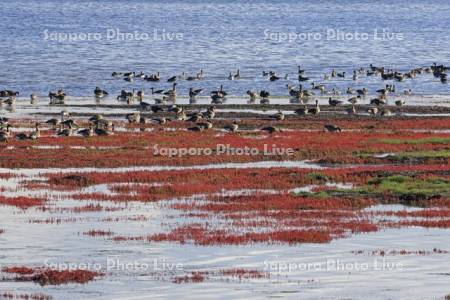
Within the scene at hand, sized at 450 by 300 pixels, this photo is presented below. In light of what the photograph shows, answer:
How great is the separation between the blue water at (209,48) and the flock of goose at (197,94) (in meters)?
1.03

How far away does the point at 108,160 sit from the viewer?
42250 mm

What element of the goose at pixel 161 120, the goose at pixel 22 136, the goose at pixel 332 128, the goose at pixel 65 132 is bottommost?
the goose at pixel 22 136

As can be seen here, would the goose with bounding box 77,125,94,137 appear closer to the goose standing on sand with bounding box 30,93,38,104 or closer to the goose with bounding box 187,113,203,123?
the goose with bounding box 187,113,203,123

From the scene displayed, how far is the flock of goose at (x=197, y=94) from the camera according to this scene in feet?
170

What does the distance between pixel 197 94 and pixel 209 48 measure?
40733 millimetres

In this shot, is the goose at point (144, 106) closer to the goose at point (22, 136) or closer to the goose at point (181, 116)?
the goose at point (181, 116)

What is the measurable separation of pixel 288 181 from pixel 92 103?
30.6 meters

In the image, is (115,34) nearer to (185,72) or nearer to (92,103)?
(185,72)

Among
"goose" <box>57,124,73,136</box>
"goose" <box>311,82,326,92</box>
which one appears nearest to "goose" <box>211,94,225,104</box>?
"goose" <box>311,82,326,92</box>

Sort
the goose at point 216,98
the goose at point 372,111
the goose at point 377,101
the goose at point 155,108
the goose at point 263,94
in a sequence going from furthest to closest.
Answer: the goose at point 263,94
the goose at point 216,98
the goose at point 377,101
the goose at point 155,108
the goose at point 372,111

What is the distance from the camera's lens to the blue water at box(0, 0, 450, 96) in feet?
268

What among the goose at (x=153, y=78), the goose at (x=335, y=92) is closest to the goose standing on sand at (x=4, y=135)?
the goose at (x=335, y=92)

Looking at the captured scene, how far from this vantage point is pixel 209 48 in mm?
112312

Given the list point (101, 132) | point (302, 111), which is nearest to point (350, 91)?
point (302, 111)
